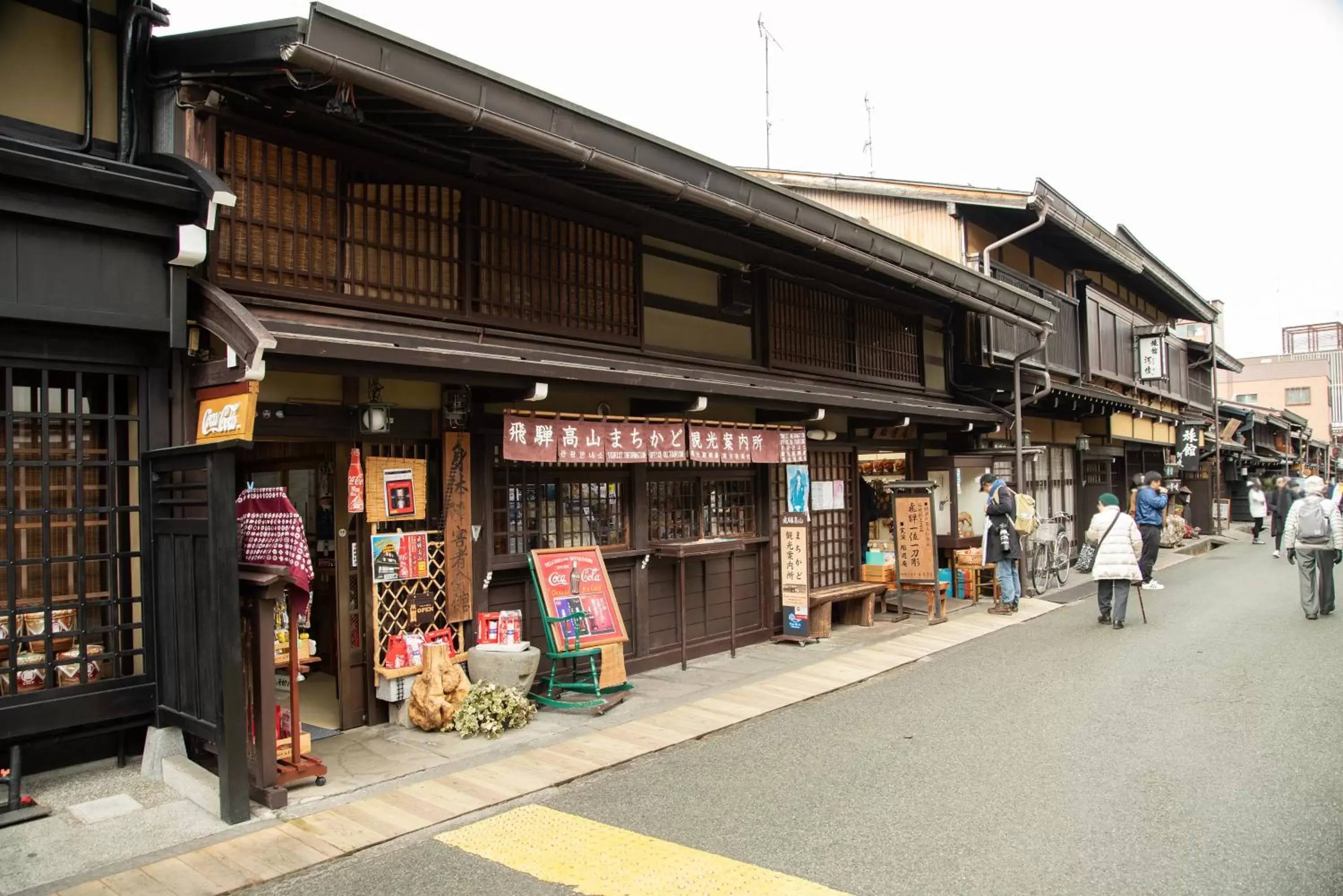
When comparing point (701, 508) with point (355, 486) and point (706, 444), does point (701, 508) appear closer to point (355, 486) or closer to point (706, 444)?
point (706, 444)

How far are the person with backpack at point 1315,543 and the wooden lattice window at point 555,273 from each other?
10.4 meters

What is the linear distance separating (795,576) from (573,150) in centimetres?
679

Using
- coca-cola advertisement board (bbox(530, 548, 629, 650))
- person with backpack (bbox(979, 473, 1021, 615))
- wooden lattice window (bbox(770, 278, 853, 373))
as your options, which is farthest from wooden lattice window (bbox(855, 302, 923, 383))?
coca-cola advertisement board (bbox(530, 548, 629, 650))

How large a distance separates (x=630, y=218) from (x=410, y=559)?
441 centimetres

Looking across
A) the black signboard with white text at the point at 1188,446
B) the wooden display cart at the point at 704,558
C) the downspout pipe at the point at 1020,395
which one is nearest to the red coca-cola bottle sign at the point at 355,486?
the wooden display cart at the point at 704,558

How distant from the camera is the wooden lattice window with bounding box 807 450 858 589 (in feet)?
43.1

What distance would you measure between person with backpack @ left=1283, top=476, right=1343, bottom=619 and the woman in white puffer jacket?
7.66 feet

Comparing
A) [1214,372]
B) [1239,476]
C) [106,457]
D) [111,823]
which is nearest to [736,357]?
[106,457]

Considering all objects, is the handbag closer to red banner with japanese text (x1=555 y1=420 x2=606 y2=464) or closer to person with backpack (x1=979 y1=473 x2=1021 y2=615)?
person with backpack (x1=979 y1=473 x2=1021 y2=615)

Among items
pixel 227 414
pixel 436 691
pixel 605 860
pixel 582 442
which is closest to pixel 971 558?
pixel 582 442

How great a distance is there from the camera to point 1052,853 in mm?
5043

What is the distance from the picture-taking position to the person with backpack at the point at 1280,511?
2191 cm

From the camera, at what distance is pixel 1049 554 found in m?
17.3

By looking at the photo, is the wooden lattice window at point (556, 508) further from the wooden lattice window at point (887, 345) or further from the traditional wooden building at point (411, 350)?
the wooden lattice window at point (887, 345)
